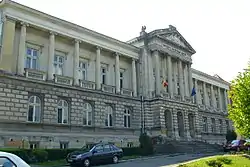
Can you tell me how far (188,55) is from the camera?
50.9 meters

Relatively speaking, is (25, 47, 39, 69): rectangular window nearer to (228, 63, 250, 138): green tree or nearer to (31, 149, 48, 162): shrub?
(31, 149, 48, 162): shrub

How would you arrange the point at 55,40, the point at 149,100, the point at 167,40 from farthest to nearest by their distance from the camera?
the point at 167,40 < the point at 149,100 < the point at 55,40

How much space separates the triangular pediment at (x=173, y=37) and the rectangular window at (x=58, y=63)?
15744 mm

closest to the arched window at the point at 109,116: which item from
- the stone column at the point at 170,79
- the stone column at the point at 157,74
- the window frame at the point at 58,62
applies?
the window frame at the point at 58,62

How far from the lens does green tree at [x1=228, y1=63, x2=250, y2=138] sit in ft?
67.0

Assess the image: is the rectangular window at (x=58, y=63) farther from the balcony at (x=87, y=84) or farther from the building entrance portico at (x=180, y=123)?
the building entrance portico at (x=180, y=123)

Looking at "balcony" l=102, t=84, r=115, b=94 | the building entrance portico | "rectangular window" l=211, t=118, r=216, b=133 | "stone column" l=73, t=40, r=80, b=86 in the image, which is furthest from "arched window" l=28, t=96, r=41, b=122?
"rectangular window" l=211, t=118, r=216, b=133

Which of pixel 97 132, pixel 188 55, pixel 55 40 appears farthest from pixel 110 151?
pixel 188 55

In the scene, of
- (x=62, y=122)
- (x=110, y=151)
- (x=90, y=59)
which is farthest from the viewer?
(x=90, y=59)

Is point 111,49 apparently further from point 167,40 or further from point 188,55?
point 188,55

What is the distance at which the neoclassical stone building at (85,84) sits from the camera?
91.2 ft

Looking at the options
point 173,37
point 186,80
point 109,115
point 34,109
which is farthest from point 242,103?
point 186,80

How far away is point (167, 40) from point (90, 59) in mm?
13931

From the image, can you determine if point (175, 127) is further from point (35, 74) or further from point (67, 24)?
point (35, 74)
